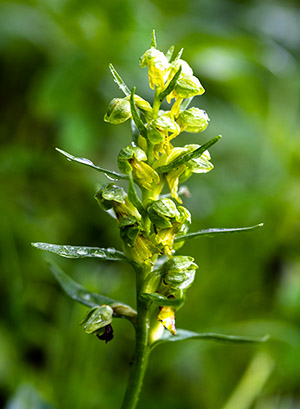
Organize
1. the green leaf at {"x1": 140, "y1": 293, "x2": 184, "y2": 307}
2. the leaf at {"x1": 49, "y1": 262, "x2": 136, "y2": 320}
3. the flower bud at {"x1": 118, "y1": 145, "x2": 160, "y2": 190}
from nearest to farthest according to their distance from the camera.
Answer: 1. the green leaf at {"x1": 140, "y1": 293, "x2": 184, "y2": 307}
2. the flower bud at {"x1": 118, "y1": 145, "x2": 160, "y2": 190}
3. the leaf at {"x1": 49, "y1": 262, "x2": 136, "y2": 320}

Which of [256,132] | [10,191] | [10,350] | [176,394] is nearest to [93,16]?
[10,191]

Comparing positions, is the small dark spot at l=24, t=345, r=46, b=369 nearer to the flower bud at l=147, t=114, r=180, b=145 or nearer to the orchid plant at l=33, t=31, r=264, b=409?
the orchid plant at l=33, t=31, r=264, b=409

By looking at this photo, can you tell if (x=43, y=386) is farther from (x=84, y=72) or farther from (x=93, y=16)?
(x=93, y=16)

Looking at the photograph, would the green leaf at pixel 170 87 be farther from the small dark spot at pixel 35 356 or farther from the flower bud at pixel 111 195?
the small dark spot at pixel 35 356

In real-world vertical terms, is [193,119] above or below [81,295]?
above

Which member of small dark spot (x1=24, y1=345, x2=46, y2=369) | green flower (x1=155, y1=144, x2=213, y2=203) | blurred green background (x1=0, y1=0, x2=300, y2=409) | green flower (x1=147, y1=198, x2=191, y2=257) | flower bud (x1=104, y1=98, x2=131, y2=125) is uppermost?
flower bud (x1=104, y1=98, x2=131, y2=125)

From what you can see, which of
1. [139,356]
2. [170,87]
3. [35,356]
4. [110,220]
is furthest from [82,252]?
[110,220]

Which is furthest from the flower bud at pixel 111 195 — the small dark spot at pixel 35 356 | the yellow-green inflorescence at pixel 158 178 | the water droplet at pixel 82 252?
the small dark spot at pixel 35 356

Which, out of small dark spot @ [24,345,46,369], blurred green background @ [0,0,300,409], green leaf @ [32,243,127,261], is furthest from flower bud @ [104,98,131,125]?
small dark spot @ [24,345,46,369]

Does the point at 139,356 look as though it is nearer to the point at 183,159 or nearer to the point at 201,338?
the point at 201,338
